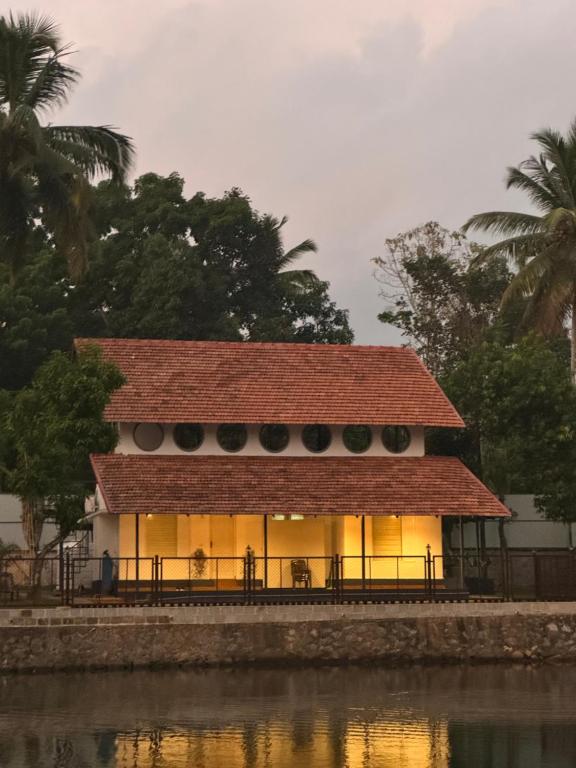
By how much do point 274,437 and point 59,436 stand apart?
7279 millimetres

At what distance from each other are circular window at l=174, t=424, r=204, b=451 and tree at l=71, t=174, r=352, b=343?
2203cm

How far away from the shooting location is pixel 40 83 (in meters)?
40.9

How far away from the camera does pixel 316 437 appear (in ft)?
151

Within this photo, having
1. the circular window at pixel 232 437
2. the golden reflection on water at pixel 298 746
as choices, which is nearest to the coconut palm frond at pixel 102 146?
the circular window at pixel 232 437

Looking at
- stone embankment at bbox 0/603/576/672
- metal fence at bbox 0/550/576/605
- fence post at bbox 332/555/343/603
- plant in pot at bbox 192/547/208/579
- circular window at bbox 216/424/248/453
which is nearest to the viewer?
stone embankment at bbox 0/603/576/672

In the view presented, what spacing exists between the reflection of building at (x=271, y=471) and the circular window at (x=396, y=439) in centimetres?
5

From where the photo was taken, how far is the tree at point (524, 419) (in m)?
49.5

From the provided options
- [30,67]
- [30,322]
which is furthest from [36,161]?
[30,322]

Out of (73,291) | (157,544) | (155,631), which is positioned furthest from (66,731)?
(73,291)

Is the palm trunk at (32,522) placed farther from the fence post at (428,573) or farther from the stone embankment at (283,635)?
the fence post at (428,573)

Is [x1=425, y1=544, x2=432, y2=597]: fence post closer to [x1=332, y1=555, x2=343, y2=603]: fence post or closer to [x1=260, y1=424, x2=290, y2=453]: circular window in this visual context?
[x1=332, y1=555, x2=343, y2=603]: fence post

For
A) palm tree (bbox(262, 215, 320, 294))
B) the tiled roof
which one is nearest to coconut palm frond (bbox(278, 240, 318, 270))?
palm tree (bbox(262, 215, 320, 294))

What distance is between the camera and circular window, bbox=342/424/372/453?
46.5m

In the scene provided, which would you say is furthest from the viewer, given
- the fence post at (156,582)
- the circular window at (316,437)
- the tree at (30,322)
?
the tree at (30,322)
